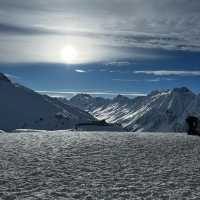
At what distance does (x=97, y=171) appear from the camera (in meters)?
24.2

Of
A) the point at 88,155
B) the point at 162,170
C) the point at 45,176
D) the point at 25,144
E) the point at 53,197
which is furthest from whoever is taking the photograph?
the point at 25,144

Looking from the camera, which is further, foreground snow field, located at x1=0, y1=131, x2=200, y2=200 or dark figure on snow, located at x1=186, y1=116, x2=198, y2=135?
dark figure on snow, located at x1=186, y1=116, x2=198, y2=135

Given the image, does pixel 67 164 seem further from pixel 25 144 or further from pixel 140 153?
pixel 25 144

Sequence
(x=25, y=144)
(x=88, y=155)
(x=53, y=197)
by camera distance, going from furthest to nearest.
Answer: (x=25, y=144)
(x=88, y=155)
(x=53, y=197)

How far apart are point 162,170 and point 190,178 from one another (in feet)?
8.83

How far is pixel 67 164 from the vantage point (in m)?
26.6

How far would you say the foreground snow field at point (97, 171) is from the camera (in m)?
18.9

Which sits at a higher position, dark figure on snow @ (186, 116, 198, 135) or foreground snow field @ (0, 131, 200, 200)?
dark figure on snow @ (186, 116, 198, 135)

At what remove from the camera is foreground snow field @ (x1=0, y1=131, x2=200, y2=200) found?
62.0ft

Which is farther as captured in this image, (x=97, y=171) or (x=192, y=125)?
(x=192, y=125)

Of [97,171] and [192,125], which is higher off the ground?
[192,125]

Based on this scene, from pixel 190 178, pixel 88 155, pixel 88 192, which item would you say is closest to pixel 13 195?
pixel 88 192

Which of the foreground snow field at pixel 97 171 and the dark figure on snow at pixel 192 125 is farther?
the dark figure on snow at pixel 192 125

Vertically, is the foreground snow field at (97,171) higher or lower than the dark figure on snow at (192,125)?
lower
